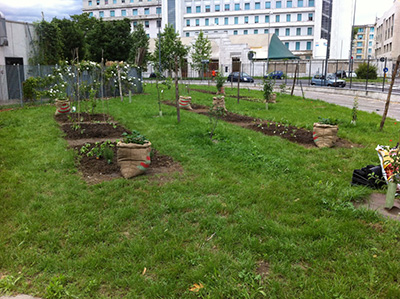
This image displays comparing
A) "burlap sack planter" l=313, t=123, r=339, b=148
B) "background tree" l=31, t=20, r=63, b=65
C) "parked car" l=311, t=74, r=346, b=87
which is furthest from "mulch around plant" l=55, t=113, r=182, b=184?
"parked car" l=311, t=74, r=346, b=87

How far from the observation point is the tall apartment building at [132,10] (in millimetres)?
84250

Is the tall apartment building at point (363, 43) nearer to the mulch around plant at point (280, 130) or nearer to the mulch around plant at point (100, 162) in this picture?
the mulch around plant at point (280, 130)

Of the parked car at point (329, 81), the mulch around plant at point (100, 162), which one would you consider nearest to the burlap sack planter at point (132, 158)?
the mulch around plant at point (100, 162)

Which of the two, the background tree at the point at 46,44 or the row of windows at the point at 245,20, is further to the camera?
the row of windows at the point at 245,20

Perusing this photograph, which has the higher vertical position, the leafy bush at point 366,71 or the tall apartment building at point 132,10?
the tall apartment building at point 132,10

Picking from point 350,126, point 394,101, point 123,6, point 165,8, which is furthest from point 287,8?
point 350,126

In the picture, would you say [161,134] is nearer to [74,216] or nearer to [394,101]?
[74,216]

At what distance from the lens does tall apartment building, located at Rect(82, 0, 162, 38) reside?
84250 mm

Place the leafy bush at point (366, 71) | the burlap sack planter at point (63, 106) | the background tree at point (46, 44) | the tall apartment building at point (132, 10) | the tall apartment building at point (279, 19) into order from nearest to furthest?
the burlap sack planter at point (63, 106) < the background tree at point (46, 44) < the leafy bush at point (366, 71) < the tall apartment building at point (279, 19) < the tall apartment building at point (132, 10)

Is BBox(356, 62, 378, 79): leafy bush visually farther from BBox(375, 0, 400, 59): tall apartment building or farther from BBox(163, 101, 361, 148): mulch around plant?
BBox(163, 101, 361, 148): mulch around plant

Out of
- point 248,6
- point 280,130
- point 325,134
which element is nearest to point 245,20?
point 248,6

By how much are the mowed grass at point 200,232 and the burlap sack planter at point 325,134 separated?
0.97 metres

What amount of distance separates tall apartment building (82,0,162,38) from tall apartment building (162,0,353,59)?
24.1 feet

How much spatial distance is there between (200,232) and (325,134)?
5058 mm
